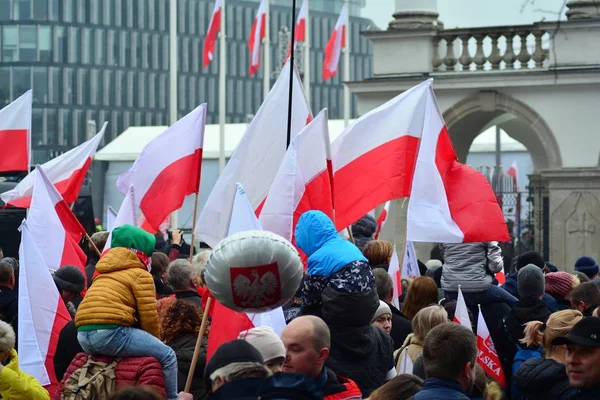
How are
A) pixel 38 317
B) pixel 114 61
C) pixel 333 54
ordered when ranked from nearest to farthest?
pixel 38 317 → pixel 333 54 → pixel 114 61

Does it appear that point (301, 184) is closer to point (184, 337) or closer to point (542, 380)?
point (184, 337)

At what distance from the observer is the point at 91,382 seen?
711 centimetres

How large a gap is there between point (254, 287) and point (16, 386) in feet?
6.57

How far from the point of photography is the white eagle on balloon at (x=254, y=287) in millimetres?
5789

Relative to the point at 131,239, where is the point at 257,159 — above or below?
above

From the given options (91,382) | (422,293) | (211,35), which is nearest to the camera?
(91,382)

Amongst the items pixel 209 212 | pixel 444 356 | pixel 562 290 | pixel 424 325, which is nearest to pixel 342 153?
pixel 209 212

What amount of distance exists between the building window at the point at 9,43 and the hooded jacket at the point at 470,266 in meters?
72.1

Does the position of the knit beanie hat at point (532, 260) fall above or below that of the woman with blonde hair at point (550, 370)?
above

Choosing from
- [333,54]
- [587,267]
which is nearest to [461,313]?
[587,267]

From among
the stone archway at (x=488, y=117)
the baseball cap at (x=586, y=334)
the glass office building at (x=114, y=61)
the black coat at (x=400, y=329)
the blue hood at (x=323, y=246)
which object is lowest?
the black coat at (x=400, y=329)

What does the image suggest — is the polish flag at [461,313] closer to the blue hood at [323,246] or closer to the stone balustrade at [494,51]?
the blue hood at [323,246]

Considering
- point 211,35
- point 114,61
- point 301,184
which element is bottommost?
point 301,184

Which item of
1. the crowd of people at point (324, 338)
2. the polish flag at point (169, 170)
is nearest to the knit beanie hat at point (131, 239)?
the crowd of people at point (324, 338)
